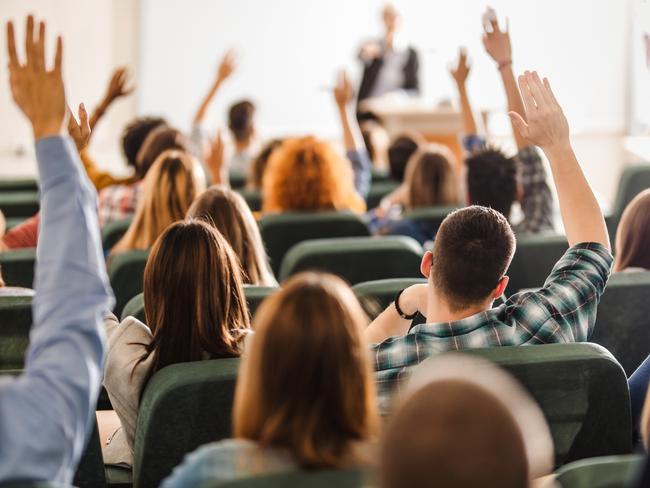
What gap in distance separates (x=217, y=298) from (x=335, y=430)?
90 cm

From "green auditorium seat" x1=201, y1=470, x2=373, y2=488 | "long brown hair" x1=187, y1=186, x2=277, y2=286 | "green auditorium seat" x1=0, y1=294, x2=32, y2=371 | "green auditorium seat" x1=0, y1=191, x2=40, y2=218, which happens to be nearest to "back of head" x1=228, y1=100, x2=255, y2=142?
"green auditorium seat" x1=0, y1=191, x2=40, y2=218

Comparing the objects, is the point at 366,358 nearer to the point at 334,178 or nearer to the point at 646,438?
the point at 646,438

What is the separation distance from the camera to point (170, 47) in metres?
9.83

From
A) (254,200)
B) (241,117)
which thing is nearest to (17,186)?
(241,117)

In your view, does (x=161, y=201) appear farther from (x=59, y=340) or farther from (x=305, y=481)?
(x=305, y=481)

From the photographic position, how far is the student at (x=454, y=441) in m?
1.07

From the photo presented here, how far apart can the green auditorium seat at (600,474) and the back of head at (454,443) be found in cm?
34

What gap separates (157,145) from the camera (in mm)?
4543

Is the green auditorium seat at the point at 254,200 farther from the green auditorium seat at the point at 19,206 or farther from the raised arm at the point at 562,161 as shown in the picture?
the raised arm at the point at 562,161

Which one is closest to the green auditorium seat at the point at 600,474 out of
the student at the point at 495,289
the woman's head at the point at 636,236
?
the student at the point at 495,289

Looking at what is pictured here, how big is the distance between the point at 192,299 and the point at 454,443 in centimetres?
122

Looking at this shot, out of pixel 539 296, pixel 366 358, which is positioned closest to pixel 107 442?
Answer: pixel 539 296

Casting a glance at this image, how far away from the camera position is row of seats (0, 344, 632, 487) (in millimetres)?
1880

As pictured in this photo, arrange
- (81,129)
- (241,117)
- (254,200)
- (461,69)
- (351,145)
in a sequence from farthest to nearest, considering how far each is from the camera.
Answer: (241,117) → (351,145) → (254,200) → (461,69) → (81,129)
